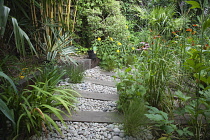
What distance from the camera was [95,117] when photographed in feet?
5.70

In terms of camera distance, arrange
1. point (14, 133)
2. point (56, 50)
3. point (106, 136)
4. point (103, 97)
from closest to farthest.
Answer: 1. point (14, 133)
2. point (106, 136)
3. point (103, 97)
4. point (56, 50)

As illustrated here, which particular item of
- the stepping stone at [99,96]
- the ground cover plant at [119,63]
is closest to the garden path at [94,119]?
the stepping stone at [99,96]

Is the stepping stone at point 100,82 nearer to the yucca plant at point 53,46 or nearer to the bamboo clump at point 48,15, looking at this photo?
the yucca plant at point 53,46

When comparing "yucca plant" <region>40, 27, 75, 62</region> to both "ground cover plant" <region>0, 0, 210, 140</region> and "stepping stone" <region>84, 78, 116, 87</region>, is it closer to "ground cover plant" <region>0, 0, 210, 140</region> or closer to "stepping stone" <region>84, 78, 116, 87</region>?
"ground cover plant" <region>0, 0, 210, 140</region>

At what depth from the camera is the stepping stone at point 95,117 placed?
1674 mm

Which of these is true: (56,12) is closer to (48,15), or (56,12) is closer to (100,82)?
(48,15)

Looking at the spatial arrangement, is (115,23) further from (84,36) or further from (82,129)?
(82,129)

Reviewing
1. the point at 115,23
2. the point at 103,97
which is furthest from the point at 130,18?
the point at 103,97

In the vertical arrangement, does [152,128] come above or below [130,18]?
below

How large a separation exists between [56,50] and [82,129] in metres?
1.72

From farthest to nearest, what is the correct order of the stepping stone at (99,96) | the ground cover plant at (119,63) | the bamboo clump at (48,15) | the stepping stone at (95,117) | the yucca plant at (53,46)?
1. the yucca plant at (53,46)
2. the bamboo clump at (48,15)
3. the stepping stone at (99,96)
4. the stepping stone at (95,117)
5. the ground cover plant at (119,63)

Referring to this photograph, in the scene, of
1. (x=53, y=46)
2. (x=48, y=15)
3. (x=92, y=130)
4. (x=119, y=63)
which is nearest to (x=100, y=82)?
(x=119, y=63)

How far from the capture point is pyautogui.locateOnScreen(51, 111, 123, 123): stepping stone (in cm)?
167

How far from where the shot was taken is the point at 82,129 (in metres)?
1.59
